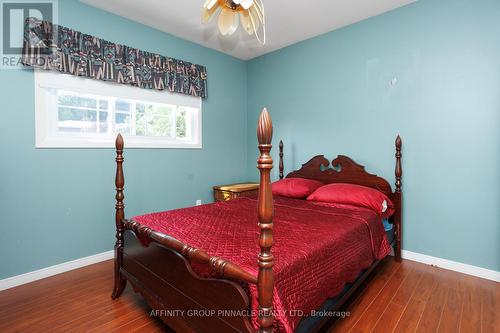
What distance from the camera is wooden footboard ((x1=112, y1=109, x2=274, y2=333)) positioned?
1.00 metres

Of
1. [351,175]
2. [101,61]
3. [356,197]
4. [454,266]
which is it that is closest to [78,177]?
[101,61]

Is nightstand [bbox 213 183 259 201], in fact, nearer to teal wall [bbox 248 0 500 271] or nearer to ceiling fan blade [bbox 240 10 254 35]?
teal wall [bbox 248 0 500 271]

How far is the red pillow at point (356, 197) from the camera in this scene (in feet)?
8.18

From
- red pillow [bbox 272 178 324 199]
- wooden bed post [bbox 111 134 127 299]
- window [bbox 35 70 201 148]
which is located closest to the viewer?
wooden bed post [bbox 111 134 127 299]

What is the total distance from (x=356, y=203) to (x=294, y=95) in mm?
1861

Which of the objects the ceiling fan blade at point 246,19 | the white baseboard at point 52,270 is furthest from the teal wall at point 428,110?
the white baseboard at point 52,270

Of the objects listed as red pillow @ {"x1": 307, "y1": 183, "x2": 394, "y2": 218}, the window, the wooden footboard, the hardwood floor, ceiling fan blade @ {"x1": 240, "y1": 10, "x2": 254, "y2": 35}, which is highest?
ceiling fan blade @ {"x1": 240, "y1": 10, "x2": 254, "y2": 35}

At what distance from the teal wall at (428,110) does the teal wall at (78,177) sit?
1.73m

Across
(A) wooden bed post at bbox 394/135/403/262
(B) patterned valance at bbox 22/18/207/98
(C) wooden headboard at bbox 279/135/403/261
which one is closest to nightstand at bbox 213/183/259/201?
(C) wooden headboard at bbox 279/135/403/261

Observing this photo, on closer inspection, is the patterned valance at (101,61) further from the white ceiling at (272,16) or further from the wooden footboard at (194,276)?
the wooden footboard at (194,276)

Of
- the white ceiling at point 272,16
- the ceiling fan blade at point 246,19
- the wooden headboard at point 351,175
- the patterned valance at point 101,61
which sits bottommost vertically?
the wooden headboard at point 351,175

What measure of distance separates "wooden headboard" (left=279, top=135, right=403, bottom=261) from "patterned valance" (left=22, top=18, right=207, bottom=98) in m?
1.65

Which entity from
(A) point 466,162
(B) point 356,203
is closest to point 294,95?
(B) point 356,203

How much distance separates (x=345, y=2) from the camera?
8.73ft
